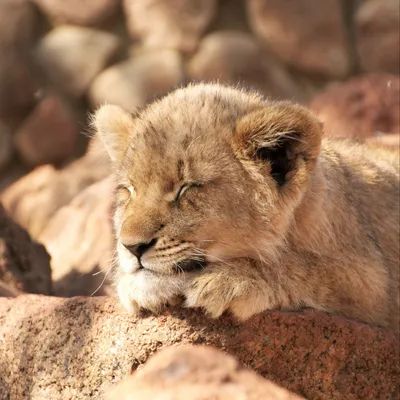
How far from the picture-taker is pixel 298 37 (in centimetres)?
879

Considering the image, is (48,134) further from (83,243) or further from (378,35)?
(378,35)

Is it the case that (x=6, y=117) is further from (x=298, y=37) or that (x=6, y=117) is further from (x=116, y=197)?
(x=116, y=197)

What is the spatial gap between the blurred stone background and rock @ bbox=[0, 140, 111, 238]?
1cm

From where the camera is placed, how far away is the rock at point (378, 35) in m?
8.59

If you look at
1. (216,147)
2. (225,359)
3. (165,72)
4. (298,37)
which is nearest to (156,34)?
(165,72)

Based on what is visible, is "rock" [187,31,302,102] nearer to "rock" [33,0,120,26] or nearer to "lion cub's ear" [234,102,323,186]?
"rock" [33,0,120,26]

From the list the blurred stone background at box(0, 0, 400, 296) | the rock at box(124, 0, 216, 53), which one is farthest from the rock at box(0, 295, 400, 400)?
the rock at box(124, 0, 216, 53)

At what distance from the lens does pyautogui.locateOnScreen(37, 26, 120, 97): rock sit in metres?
8.60

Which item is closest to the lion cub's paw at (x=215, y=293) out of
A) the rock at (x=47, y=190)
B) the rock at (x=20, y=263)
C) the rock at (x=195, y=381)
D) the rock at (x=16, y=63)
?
the rock at (x=195, y=381)

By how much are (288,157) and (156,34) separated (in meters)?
5.57

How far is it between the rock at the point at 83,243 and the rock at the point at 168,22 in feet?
7.91

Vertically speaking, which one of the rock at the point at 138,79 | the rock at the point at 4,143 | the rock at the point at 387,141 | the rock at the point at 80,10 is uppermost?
the rock at the point at 80,10

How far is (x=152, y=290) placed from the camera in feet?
10.3

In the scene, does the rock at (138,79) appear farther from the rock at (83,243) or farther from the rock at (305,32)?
the rock at (83,243)
